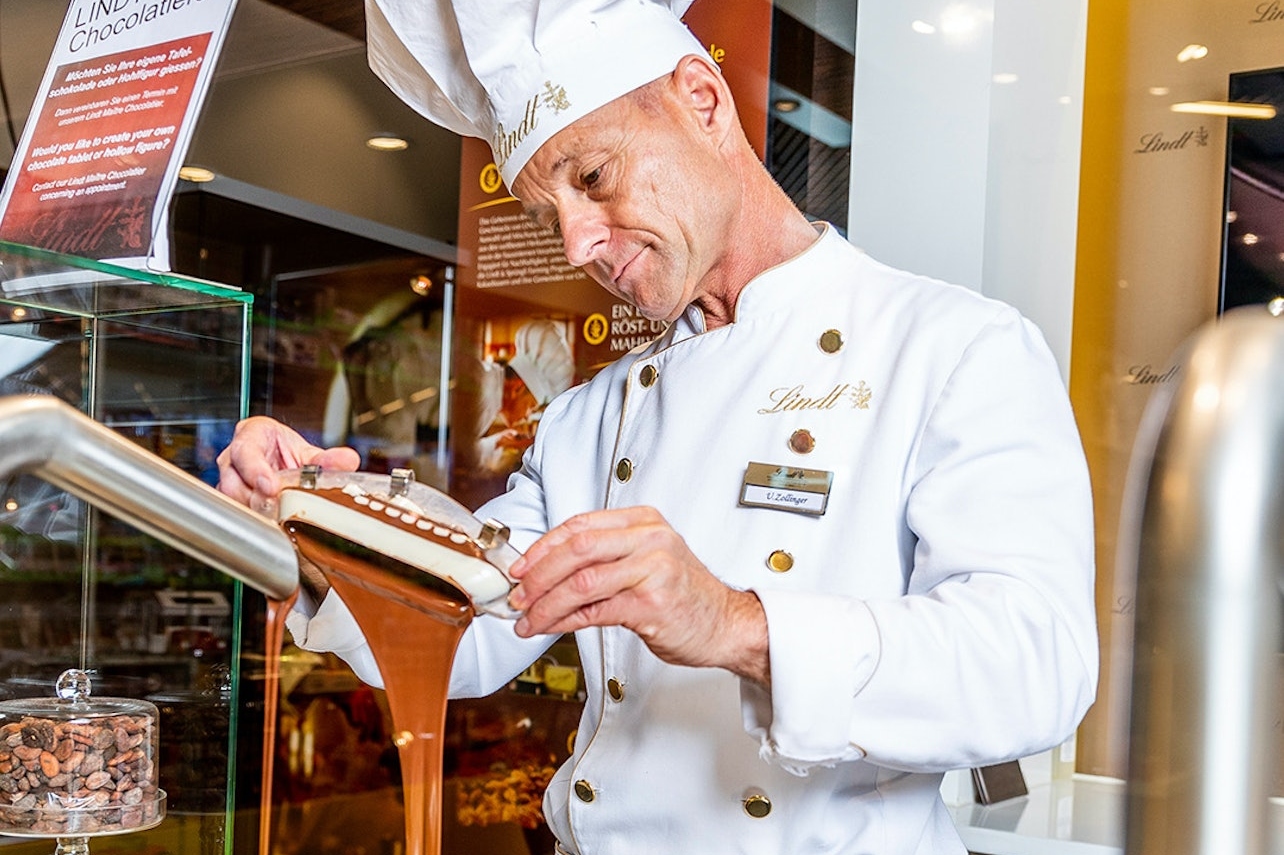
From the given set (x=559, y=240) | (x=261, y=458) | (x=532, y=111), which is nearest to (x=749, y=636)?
(x=261, y=458)

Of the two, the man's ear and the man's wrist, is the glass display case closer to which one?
the man's ear

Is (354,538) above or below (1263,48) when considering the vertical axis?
below

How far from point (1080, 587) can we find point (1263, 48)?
4.14 feet

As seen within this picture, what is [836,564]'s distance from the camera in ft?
3.94

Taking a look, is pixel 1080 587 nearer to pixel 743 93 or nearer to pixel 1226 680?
pixel 1226 680

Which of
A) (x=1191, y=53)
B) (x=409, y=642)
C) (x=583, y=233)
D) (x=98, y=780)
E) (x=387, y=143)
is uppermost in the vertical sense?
(x=387, y=143)

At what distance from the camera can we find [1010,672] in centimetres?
100

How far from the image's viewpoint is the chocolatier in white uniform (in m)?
0.99

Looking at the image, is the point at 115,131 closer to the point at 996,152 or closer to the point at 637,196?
the point at 637,196

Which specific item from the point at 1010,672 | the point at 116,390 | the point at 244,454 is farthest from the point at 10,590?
the point at 1010,672

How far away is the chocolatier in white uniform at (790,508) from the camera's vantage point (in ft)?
3.25

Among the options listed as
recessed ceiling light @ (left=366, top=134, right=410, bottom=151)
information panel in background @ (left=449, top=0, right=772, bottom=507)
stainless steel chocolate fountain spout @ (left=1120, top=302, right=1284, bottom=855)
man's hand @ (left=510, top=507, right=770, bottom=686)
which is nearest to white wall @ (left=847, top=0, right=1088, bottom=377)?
information panel in background @ (left=449, top=0, right=772, bottom=507)

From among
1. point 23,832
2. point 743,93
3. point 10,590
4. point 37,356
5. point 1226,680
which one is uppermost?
point 743,93

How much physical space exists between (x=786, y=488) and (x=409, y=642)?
39 centimetres
